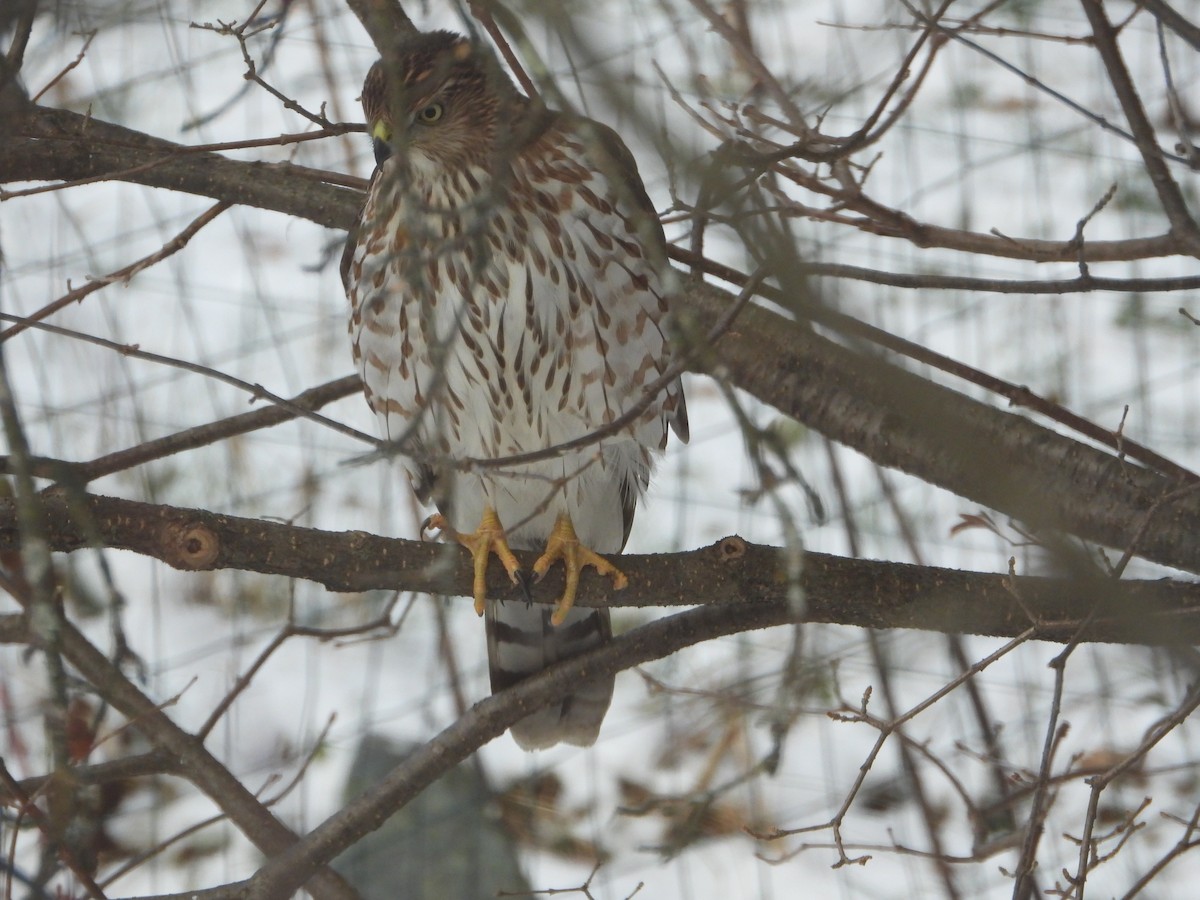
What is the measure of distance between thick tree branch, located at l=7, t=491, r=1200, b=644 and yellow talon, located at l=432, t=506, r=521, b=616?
55 mm

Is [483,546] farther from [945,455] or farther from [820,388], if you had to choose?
[945,455]

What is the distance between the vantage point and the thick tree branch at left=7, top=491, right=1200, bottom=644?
190cm

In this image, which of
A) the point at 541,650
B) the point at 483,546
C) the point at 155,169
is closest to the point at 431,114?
the point at 155,169

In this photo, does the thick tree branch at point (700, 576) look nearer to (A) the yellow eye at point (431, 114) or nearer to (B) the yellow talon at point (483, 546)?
(B) the yellow talon at point (483, 546)

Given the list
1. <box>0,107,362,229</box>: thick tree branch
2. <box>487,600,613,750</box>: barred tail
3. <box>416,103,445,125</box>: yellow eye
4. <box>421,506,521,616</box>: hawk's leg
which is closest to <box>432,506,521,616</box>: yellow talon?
<box>421,506,521,616</box>: hawk's leg

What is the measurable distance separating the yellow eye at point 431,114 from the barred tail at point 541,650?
1171mm

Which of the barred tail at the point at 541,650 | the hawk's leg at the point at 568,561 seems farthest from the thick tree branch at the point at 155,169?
the barred tail at the point at 541,650

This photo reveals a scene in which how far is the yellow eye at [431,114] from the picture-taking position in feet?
8.65

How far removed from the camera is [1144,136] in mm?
1793

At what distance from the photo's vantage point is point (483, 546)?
2.62m

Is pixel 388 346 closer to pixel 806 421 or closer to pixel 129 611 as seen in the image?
pixel 806 421

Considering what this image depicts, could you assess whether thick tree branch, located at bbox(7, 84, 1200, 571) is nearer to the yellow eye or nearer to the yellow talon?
the yellow eye

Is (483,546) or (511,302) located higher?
(511,302)

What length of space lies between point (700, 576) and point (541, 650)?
1.09 metres
